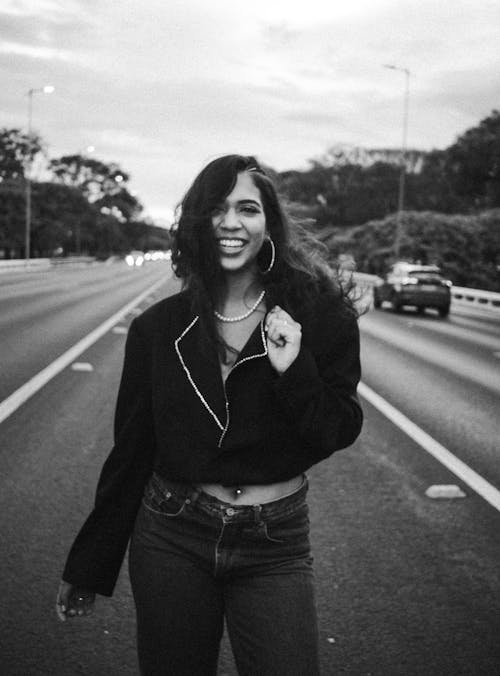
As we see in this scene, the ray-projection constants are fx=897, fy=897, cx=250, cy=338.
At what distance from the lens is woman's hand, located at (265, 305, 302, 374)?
2354 mm

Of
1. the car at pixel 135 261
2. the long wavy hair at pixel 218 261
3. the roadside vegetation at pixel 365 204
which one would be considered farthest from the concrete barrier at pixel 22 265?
the long wavy hair at pixel 218 261

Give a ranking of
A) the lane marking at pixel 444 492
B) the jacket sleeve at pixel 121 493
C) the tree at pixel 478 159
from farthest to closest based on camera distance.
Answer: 1. the tree at pixel 478 159
2. the lane marking at pixel 444 492
3. the jacket sleeve at pixel 121 493

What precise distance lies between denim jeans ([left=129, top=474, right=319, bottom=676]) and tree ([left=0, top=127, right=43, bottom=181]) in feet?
250

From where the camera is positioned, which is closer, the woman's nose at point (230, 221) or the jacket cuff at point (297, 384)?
the jacket cuff at point (297, 384)

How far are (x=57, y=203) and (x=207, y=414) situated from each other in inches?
3332

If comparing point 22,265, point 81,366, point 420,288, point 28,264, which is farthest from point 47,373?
point 28,264

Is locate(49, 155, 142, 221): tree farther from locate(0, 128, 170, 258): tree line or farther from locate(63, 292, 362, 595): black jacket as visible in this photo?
locate(63, 292, 362, 595): black jacket

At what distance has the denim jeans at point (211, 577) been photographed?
233 cm

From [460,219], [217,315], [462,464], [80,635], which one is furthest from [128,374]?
[460,219]

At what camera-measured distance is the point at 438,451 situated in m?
7.72

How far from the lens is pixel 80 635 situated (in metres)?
3.90

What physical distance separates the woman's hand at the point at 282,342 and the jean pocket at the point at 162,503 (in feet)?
1.51

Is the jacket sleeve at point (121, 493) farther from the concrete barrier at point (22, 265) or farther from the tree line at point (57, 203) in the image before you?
the tree line at point (57, 203)

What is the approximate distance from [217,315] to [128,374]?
12.3 inches
